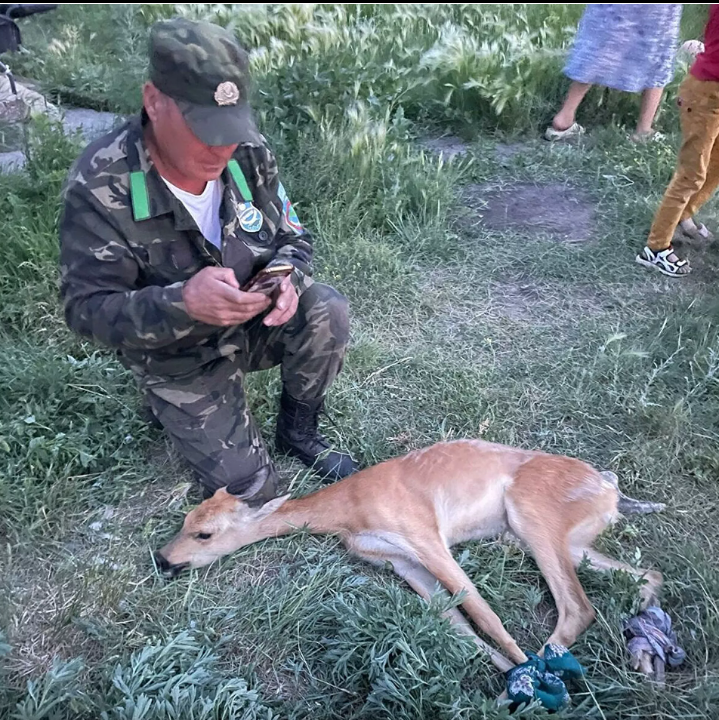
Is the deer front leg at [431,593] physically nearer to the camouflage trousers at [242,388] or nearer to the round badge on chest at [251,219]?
the camouflage trousers at [242,388]

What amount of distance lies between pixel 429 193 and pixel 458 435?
7.15ft

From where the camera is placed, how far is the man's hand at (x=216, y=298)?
2457mm

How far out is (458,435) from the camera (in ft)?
11.6

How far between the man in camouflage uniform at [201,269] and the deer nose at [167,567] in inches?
15.2

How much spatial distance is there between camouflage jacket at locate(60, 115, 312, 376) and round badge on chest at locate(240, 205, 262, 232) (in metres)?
0.03

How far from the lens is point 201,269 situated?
9.38 feet

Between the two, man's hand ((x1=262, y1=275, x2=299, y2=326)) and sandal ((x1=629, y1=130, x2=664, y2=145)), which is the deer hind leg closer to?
man's hand ((x1=262, y1=275, x2=299, y2=326))

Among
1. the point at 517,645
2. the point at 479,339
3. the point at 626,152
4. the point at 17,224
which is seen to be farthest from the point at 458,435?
the point at 626,152

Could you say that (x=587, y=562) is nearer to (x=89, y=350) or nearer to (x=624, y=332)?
(x=624, y=332)

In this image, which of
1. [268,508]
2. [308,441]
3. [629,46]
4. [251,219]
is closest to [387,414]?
[308,441]

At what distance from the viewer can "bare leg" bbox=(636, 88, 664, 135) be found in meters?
6.16

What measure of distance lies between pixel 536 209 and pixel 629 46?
72.1 inches

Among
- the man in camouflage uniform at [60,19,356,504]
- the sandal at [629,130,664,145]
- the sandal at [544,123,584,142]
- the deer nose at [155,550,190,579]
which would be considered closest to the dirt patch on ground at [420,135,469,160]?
the sandal at [544,123,584,142]

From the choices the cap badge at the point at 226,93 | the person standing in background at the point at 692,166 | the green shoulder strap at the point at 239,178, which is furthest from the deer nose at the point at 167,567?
the person standing in background at the point at 692,166
